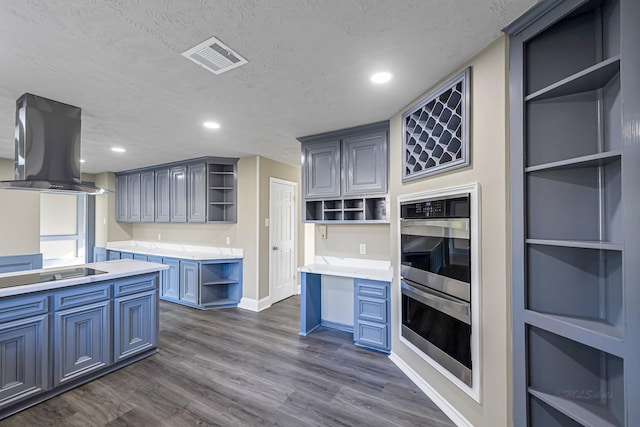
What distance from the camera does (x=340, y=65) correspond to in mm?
1872

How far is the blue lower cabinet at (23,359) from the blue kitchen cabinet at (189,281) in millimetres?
2258

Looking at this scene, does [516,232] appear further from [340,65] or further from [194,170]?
[194,170]

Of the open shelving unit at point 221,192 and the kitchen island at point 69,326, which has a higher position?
the open shelving unit at point 221,192

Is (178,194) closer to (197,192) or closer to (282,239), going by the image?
(197,192)

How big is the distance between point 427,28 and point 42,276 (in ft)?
11.7

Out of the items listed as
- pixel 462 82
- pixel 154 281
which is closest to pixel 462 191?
pixel 462 82

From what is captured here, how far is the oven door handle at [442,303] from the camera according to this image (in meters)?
1.84

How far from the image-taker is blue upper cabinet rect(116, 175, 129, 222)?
19.2 feet

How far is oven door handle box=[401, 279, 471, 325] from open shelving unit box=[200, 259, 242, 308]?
304cm

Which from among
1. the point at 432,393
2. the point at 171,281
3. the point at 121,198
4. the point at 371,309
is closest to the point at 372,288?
the point at 371,309

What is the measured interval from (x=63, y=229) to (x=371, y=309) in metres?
6.92

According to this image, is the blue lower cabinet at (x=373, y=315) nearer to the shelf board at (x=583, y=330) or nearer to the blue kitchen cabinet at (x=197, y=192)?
the shelf board at (x=583, y=330)

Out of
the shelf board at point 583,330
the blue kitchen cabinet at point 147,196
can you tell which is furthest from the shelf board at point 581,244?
the blue kitchen cabinet at point 147,196

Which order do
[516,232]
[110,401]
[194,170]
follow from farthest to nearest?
[194,170], [110,401], [516,232]
